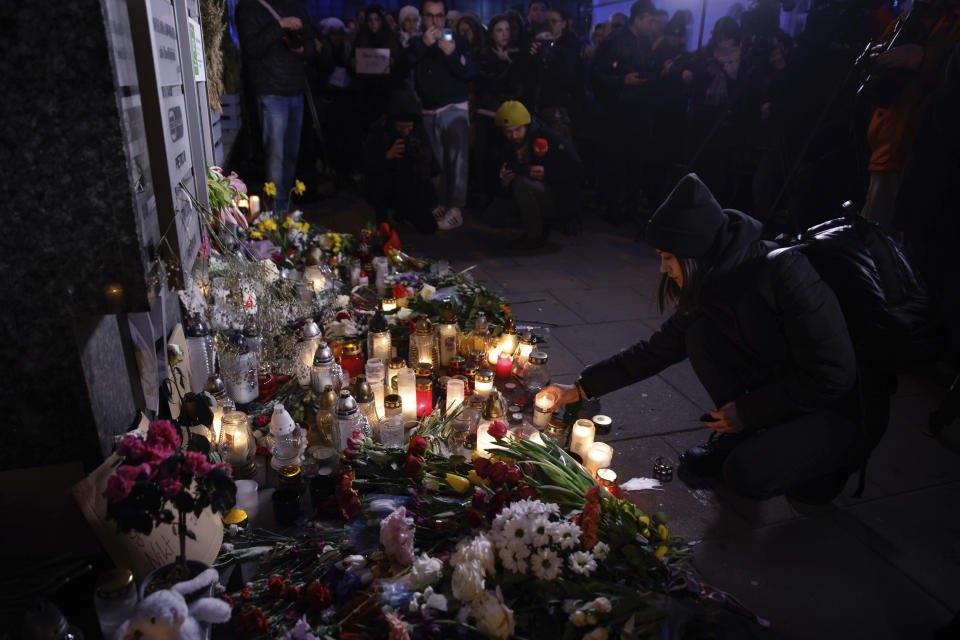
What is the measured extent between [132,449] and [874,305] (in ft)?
7.96

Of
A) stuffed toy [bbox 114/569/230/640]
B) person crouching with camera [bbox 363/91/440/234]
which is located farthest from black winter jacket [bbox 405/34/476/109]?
stuffed toy [bbox 114/569/230/640]

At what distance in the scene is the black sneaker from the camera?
9.09 ft

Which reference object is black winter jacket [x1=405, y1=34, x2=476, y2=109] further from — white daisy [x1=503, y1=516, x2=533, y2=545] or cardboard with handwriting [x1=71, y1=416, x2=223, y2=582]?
white daisy [x1=503, y1=516, x2=533, y2=545]

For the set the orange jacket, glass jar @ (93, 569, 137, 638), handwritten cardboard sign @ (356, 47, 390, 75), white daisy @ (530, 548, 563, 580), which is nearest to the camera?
glass jar @ (93, 569, 137, 638)

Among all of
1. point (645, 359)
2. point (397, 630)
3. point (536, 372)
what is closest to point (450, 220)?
point (536, 372)

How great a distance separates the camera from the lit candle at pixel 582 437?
2666mm

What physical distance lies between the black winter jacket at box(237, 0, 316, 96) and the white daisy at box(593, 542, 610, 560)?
580cm

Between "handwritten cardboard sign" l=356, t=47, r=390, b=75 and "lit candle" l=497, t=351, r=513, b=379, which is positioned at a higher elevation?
"handwritten cardboard sign" l=356, t=47, r=390, b=75

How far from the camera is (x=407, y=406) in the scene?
295 centimetres

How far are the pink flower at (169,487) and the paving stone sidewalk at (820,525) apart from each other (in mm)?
1587

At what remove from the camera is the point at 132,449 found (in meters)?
1.35

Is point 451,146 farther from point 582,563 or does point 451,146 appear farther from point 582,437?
point 582,563

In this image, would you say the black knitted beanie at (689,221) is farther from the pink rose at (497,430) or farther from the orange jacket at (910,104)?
the orange jacket at (910,104)

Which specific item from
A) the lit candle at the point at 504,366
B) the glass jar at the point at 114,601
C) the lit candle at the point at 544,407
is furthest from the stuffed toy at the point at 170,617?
the lit candle at the point at 504,366
